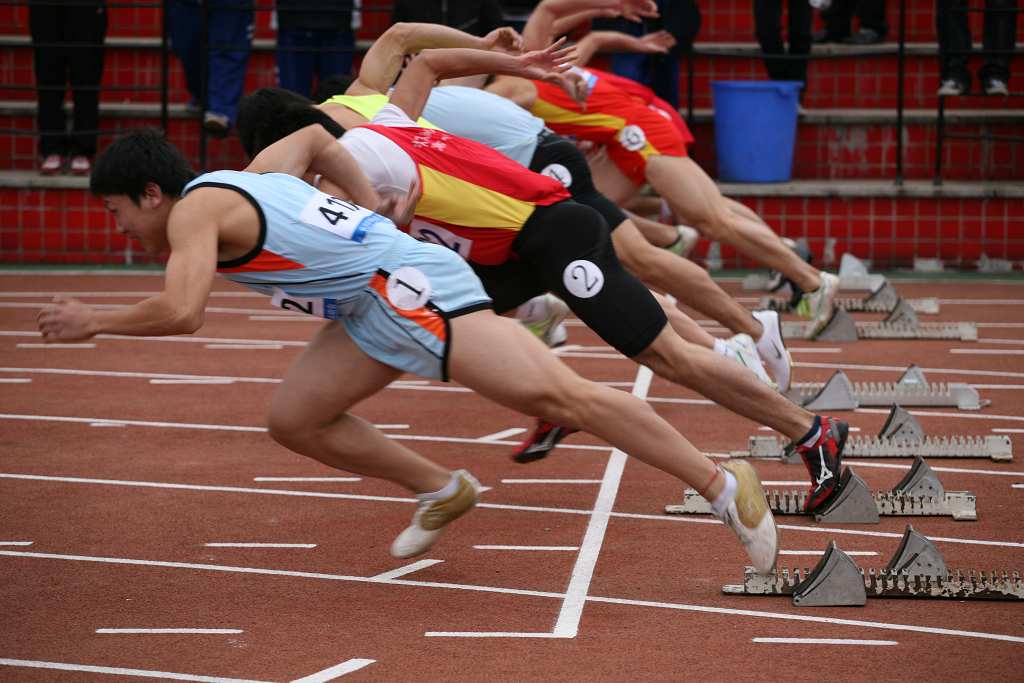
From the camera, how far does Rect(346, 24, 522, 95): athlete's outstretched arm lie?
6379 millimetres

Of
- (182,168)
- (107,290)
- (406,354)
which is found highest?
(182,168)

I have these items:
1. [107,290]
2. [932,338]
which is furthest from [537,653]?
[107,290]

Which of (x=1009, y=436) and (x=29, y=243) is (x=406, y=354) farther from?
(x=29, y=243)

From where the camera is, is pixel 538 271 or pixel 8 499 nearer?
pixel 538 271

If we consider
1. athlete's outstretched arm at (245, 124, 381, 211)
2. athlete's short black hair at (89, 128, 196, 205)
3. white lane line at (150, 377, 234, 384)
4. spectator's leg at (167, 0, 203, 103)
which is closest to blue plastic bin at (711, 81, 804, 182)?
spectator's leg at (167, 0, 203, 103)

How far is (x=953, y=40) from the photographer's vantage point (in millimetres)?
12852

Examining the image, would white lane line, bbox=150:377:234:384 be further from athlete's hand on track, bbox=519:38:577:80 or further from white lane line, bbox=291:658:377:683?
white lane line, bbox=291:658:377:683

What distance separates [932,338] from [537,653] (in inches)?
246

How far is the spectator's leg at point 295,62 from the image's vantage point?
13328 mm

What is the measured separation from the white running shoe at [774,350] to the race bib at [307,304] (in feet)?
10.3

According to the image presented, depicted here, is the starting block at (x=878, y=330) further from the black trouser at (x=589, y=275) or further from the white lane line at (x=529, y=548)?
the white lane line at (x=529, y=548)

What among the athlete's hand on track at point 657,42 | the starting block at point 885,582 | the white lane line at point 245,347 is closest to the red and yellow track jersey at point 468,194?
the starting block at point 885,582

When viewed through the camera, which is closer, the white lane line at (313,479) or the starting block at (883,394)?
the white lane line at (313,479)

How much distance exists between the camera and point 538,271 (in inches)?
227
